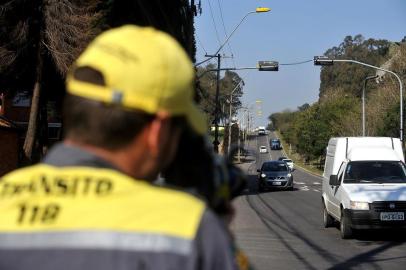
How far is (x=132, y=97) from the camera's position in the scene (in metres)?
1.46

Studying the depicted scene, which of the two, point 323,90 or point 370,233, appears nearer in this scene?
point 370,233

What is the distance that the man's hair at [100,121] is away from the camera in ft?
4.88

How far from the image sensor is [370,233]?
1513cm

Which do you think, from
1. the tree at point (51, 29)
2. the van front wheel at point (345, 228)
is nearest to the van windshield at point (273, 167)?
the tree at point (51, 29)

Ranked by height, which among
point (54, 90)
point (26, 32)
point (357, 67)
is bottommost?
point (54, 90)

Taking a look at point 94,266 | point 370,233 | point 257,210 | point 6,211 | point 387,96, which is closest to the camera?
point 94,266

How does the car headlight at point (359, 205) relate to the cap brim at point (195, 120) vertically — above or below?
below

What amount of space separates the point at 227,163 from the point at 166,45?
0.41 metres

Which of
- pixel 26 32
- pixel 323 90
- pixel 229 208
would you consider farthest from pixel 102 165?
pixel 323 90

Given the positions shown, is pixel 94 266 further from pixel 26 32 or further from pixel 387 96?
pixel 387 96

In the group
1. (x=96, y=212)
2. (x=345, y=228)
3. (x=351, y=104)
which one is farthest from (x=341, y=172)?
(x=351, y=104)

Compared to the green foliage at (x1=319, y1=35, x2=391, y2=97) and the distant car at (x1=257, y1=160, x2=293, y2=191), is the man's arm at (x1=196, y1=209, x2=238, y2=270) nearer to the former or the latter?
the distant car at (x1=257, y1=160, x2=293, y2=191)

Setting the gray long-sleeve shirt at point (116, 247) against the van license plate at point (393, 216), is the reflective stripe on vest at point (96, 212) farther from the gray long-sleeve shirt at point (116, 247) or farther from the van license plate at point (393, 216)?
the van license plate at point (393, 216)

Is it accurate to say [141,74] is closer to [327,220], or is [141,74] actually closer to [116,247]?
[116,247]
